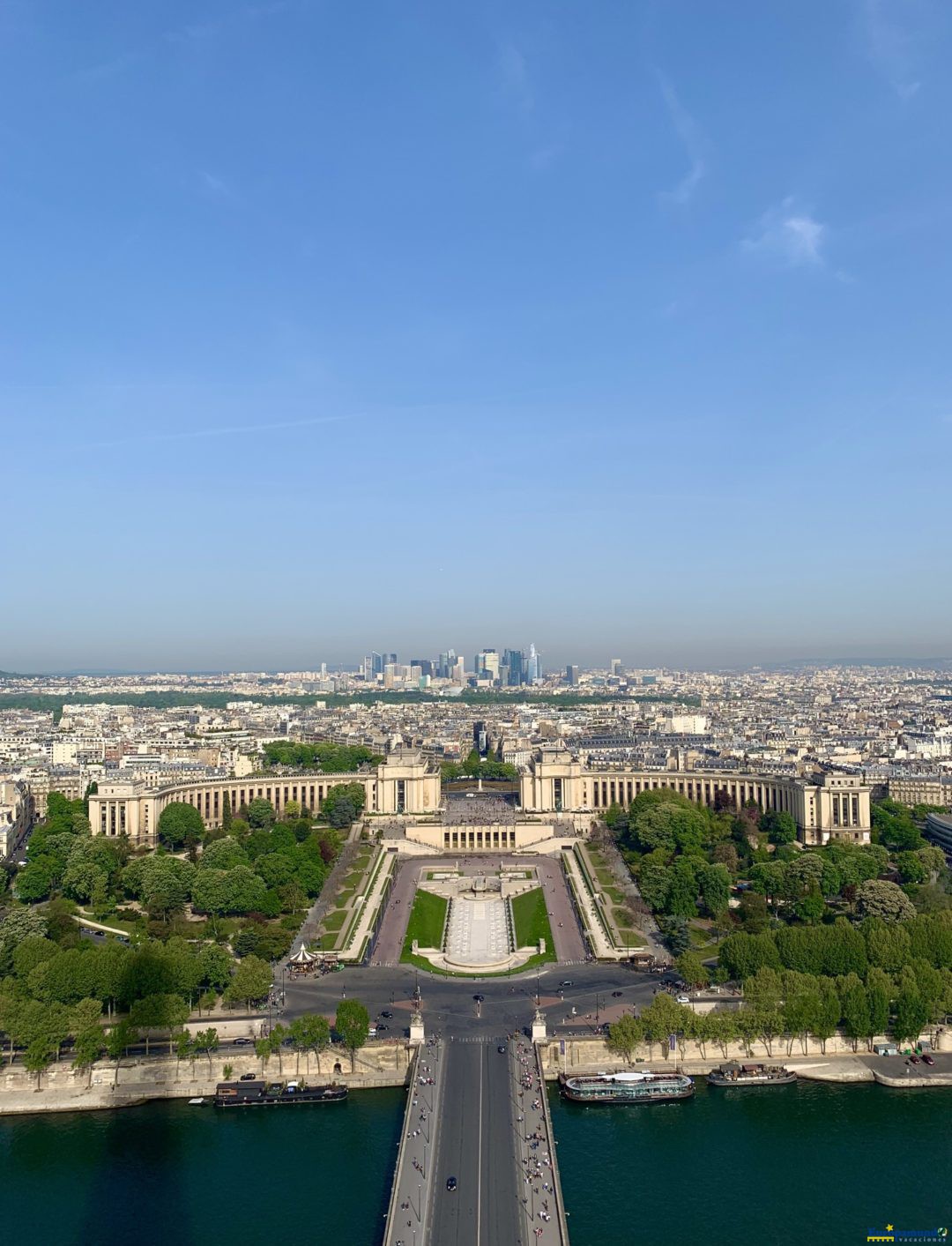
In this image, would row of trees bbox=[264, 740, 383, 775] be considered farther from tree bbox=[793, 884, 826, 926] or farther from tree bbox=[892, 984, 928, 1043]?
tree bbox=[892, 984, 928, 1043]

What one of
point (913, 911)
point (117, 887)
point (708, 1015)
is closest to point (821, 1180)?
point (708, 1015)

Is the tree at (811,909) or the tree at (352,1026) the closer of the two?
the tree at (352,1026)

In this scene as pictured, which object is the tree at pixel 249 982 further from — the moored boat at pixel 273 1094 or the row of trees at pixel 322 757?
the row of trees at pixel 322 757

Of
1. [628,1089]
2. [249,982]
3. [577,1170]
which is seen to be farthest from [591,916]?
[577,1170]

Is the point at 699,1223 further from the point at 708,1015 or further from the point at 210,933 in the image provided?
the point at 210,933

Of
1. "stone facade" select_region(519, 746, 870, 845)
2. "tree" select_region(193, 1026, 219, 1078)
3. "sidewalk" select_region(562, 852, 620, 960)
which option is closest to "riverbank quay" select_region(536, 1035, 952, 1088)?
"sidewalk" select_region(562, 852, 620, 960)

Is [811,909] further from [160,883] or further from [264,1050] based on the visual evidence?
[160,883]

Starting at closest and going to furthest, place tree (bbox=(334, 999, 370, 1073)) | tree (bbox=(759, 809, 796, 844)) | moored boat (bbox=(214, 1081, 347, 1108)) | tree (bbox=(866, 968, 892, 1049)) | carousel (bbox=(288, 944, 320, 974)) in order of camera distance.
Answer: moored boat (bbox=(214, 1081, 347, 1108)) → tree (bbox=(334, 999, 370, 1073)) → tree (bbox=(866, 968, 892, 1049)) → carousel (bbox=(288, 944, 320, 974)) → tree (bbox=(759, 809, 796, 844))

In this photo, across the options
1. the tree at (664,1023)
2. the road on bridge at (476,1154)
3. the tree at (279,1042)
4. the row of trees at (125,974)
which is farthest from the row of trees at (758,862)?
the row of trees at (125,974)
